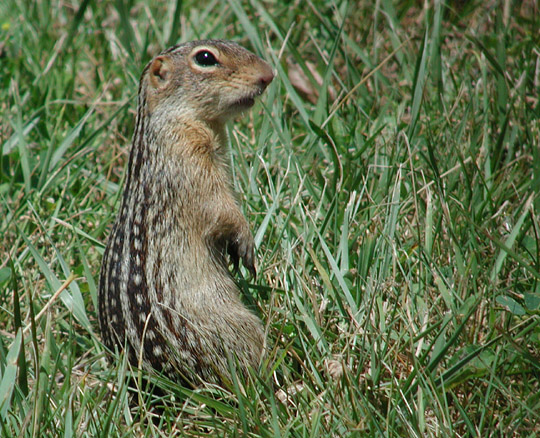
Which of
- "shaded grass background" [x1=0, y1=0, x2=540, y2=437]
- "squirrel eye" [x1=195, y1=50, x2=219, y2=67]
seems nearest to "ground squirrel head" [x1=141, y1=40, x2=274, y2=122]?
"squirrel eye" [x1=195, y1=50, x2=219, y2=67]

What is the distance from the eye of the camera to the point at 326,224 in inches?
157

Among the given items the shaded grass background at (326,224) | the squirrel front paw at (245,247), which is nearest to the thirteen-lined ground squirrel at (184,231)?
the squirrel front paw at (245,247)

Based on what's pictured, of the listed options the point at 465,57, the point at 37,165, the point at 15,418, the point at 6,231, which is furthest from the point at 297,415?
the point at 465,57

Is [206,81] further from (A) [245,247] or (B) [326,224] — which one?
(B) [326,224]

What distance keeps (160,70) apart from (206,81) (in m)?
0.28

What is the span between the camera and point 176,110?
385 cm

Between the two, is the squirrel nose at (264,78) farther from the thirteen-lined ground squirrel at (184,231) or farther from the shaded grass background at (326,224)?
the shaded grass background at (326,224)

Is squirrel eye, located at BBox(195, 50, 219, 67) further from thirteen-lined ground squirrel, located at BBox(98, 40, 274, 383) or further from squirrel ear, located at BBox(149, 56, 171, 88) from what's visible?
squirrel ear, located at BBox(149, 56, 171, 88)

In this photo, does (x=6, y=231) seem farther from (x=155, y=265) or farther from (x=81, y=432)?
(x=81, y=432)

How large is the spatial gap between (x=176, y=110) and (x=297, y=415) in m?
1.69

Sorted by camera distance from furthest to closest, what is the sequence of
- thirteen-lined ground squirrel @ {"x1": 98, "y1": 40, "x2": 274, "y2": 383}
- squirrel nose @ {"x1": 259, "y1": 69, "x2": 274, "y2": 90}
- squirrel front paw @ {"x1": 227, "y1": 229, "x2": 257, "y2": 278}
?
squirrel nose @ {"x1": 259, "y1": 69, "x2": 274, "y2": 90}, squirrel front paw @ {"x1": 227, "y1": 229, "x2": 257, "y2": 278}, thirteen-lined ground squirrel @ {"x1": 98, "y1": 40, "x2": 274, "y2": 383}

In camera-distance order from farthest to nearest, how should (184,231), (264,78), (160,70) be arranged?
(160,70)
(264,78)
(184,231)

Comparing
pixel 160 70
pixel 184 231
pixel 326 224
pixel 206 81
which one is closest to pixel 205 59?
pixel 206 81

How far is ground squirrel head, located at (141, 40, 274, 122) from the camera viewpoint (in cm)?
381
